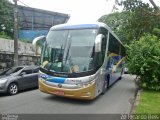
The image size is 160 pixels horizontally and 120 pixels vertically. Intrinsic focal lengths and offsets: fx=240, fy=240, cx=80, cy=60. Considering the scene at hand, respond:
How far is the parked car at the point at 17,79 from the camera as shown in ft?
36.4

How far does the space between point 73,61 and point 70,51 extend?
469mm

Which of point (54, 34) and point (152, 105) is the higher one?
point (54, 34)

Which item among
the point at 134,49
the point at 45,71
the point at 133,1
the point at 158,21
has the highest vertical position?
the point at 133,1

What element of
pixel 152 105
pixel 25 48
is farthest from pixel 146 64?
pixel 25 48

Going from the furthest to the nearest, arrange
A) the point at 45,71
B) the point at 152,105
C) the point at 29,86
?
the point at 29,86
the point at 45,71
the point at 152,105

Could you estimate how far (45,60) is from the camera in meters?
9.95

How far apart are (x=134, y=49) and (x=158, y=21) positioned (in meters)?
5.10

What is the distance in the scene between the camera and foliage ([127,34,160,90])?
1305 cm

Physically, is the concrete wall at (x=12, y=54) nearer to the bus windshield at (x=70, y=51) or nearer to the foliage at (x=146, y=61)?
the bus windshield at (x=70, y=51)

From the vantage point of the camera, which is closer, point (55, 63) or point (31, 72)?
point (55, 63)

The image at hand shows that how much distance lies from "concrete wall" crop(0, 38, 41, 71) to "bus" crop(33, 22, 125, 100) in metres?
7.85

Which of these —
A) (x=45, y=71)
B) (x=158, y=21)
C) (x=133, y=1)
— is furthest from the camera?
(x=158, y=21)

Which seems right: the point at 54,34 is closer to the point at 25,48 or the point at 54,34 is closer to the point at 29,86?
the point at 29,86

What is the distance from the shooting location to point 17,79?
11766 mm
